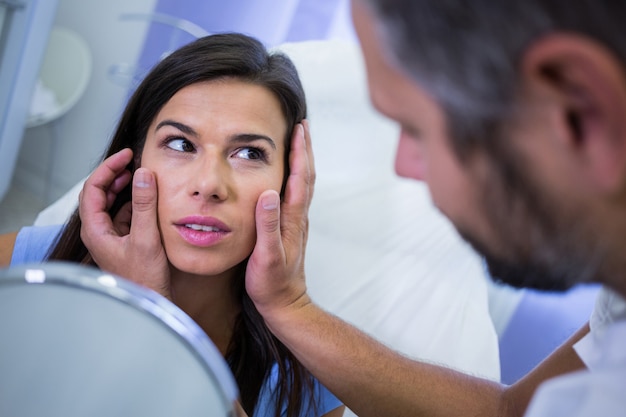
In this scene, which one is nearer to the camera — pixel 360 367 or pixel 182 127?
pixel 360 367

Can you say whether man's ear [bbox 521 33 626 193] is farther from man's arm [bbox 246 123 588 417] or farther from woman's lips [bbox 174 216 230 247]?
woman's lips [bbox 174 216 230 247]

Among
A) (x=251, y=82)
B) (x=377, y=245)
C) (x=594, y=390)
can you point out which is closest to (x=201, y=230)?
(x=251, y=82)

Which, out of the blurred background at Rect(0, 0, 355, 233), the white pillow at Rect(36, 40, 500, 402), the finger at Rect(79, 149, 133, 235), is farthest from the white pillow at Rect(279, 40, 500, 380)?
the finger at Rect(79, 149, 133, 235)

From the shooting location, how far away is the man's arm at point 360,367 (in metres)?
1.00

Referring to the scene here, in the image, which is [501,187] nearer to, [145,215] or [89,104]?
[145,215]

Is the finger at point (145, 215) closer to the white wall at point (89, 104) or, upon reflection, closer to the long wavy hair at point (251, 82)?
the long wavy hair at point (251, 82)

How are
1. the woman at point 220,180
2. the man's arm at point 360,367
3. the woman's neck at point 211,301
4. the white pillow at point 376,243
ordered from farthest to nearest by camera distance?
the white pillow at point 376,243, the woman's neck at point 211,301, the woman at point 220,180, the man's arm at point 360,367

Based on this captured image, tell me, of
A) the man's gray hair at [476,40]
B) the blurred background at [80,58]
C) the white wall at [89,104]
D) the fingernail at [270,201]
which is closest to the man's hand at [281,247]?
the fingernail at [270,201]

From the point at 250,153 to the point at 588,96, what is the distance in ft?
2.53

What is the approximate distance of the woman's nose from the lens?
1.09m

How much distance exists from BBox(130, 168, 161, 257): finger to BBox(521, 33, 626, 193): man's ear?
712mm

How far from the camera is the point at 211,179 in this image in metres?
1.10

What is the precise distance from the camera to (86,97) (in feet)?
10.1

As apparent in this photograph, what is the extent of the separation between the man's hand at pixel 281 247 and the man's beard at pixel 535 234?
0.50 metres
